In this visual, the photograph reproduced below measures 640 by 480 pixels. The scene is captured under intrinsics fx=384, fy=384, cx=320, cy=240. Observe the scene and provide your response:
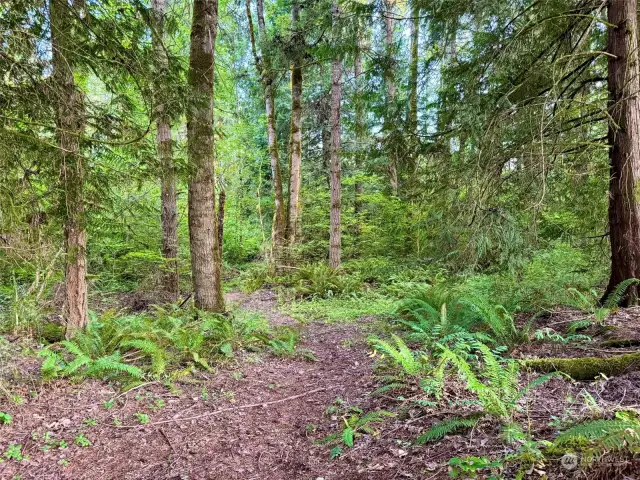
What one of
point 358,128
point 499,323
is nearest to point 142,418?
point 499,323

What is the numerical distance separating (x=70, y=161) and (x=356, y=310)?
569 cm

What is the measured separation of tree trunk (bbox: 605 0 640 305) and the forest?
0.08 ft

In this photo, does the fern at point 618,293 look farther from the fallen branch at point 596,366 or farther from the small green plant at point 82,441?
the small green plant at point 82,441

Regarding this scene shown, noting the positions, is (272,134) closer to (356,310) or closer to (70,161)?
(356,310)

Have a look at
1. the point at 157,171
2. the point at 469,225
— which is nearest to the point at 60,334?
the point at 157,171

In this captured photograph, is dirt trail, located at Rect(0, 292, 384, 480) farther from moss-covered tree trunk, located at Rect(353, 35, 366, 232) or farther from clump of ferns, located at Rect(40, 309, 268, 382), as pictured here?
moss-covered tree trunk, located at Rect(353, 35, 366, 232)

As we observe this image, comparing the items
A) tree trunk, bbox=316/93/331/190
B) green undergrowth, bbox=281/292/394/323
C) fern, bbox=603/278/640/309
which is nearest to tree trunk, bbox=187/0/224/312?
green undergrowth, bbox=281/292/394/323

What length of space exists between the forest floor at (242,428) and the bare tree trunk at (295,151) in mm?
7542

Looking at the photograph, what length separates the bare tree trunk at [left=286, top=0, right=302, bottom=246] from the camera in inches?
434

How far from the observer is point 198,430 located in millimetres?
3475

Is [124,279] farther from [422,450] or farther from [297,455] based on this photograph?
[422,450]

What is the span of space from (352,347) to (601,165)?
4.10 m

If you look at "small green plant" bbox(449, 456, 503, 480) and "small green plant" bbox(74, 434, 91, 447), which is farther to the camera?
"small green plant" bbox(74, 434, 91, 447)

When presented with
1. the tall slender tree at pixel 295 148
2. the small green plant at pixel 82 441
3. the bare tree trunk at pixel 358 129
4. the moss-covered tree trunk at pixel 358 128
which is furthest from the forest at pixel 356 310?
the tall slender tree at pixel 295 148
